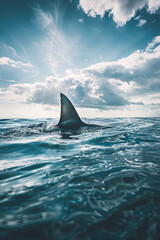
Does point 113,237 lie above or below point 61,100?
below

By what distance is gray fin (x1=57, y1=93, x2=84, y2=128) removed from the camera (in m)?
10.0

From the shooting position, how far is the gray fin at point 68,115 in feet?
32.9

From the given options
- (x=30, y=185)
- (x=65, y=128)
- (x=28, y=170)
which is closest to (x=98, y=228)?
(x=30, y=185)

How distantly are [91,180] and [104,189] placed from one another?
1.25 feet

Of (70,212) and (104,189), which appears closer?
(70,212)

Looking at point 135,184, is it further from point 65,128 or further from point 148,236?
point 65,128

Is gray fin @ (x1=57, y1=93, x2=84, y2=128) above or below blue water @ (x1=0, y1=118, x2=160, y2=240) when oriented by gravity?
above

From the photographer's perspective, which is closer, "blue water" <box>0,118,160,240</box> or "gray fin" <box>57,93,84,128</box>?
"blue water" <box>0,118,160,240</box>

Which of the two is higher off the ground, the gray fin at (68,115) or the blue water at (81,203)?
the gray fin at (68,115)

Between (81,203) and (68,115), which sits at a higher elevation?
(68,115)

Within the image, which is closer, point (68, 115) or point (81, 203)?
point (81, 203)

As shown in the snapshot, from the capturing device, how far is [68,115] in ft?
34.0

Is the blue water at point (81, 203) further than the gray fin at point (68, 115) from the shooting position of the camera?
No

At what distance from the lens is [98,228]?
140 centimetres
